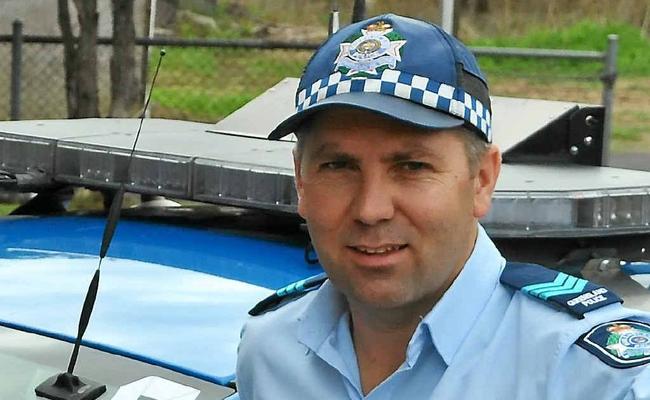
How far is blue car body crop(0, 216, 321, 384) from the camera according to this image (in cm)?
223

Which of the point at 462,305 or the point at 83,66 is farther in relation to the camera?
the point at 83,66

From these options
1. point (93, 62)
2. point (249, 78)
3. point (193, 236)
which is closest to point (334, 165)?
point (193, 236)

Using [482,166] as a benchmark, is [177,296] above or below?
below

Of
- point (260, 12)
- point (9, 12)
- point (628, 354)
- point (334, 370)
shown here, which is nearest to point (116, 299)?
point (334, 370)

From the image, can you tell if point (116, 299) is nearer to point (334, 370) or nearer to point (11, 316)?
point (11, 316)

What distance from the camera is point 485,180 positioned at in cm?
166

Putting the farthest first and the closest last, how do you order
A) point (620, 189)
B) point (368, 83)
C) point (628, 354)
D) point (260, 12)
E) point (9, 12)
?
point (260, 12) < point (9, 12) < point (620, 189) < point (368, 83) < point (628, 354)

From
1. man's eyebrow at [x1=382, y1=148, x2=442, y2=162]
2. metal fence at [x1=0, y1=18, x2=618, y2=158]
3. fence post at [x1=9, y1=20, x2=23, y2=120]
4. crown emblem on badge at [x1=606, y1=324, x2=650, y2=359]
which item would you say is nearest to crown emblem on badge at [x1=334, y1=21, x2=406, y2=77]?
man's eyebrow at [x1=382, y1=148, x2=442, y2=162]

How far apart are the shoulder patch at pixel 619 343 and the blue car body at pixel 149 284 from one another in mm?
783

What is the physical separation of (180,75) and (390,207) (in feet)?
22.4

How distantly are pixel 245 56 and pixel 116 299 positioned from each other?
5846 millimetres

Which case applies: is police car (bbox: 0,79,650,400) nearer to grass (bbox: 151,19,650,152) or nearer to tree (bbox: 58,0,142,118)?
tree (bbox: 58,0,142,118)

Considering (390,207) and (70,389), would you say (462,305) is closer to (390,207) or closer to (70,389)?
(390,207)

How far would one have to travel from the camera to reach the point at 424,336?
63.2 inches
